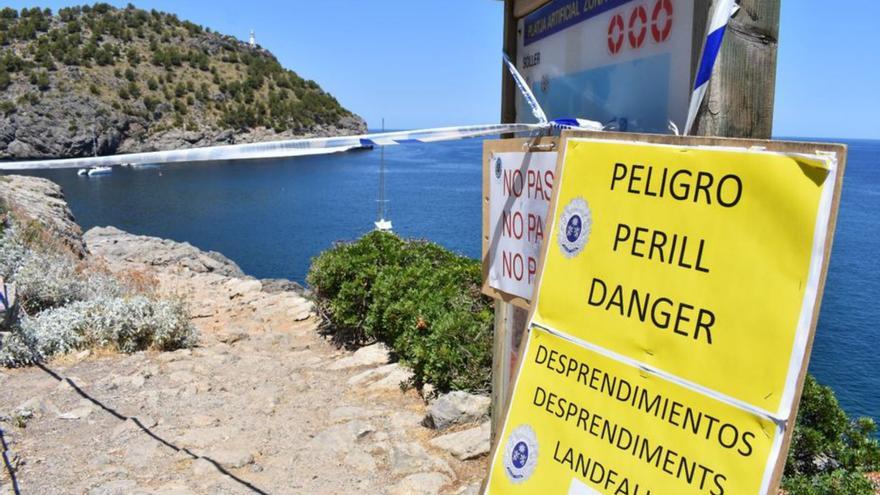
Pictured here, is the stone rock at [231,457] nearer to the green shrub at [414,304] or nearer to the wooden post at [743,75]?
the green shrub at [414,304]

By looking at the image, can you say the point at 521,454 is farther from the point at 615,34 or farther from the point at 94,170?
the point at 94,170

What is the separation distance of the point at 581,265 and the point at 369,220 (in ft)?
134

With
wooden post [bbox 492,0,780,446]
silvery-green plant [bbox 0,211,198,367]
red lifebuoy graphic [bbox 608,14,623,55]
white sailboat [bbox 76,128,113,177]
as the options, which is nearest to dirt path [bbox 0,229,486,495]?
silvery-green plant [bbox 0,211,198,367]

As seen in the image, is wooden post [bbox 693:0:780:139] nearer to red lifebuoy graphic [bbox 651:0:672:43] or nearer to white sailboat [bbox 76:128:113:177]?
red lifebuoy graphic [bbox 651:0:672:43]

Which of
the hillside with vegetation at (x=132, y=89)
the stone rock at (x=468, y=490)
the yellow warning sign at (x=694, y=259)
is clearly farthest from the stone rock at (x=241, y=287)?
the hillside with vegetation at (x=132, y=89)

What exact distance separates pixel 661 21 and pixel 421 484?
Answer: 296 cm

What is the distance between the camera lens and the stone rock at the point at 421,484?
398cm

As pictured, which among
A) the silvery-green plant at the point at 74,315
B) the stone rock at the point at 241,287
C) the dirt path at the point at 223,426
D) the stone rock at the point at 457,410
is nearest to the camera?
the dirt path at the point at 223,426

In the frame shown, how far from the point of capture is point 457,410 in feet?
16.0

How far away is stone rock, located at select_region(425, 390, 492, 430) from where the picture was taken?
4836 millimetres

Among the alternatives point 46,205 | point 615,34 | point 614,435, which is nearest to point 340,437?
point 614,435

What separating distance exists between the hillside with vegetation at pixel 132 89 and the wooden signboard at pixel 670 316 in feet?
256

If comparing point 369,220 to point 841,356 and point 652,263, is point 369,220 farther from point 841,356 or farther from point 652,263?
point 652,263

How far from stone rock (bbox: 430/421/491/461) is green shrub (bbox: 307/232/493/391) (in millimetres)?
656
